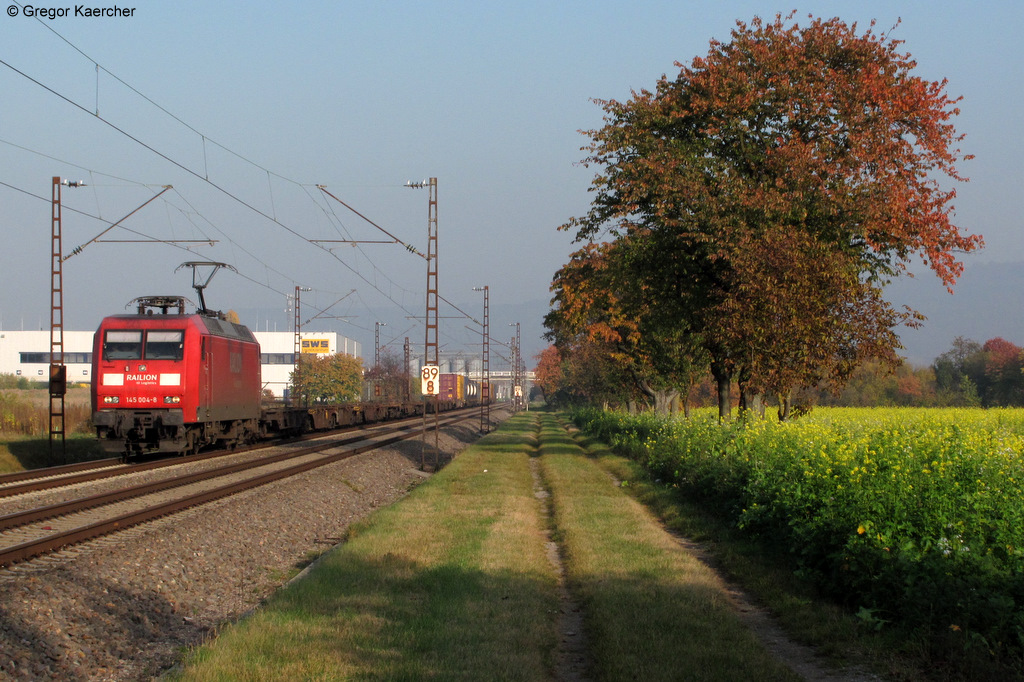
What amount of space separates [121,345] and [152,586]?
1792 centimetres

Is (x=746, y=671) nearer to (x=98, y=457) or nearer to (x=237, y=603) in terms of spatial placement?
(x=237, y=603)

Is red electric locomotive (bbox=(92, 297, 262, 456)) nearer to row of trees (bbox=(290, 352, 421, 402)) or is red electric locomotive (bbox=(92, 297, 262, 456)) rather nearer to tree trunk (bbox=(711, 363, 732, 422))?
tree trunk (bbox=(711, 363, 732, 422))

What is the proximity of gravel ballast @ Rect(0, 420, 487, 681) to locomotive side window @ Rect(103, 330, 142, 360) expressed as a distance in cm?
1053

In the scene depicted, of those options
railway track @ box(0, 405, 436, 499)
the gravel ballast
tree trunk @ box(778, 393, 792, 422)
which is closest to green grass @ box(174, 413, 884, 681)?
the gravel ballast

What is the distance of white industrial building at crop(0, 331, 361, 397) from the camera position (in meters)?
131

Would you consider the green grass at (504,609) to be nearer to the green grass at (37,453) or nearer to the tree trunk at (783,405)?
the tree trunk at (783,405)

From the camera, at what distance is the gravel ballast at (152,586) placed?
27.5 ft

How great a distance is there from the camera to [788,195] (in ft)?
65.9

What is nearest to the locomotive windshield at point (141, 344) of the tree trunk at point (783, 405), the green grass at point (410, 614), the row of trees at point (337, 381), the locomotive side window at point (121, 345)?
the locomotive side window at point (121, 345)

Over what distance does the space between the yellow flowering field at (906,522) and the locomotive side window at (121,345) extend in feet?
64.0

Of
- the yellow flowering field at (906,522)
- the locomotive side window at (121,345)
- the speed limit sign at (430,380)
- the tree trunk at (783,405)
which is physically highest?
the locomotive side window at (121,345)

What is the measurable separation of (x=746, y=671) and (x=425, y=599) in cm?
378

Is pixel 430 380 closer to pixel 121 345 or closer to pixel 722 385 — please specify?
pixel 722 385

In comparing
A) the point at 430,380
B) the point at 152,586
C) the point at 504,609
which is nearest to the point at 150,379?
the point at 430,380
